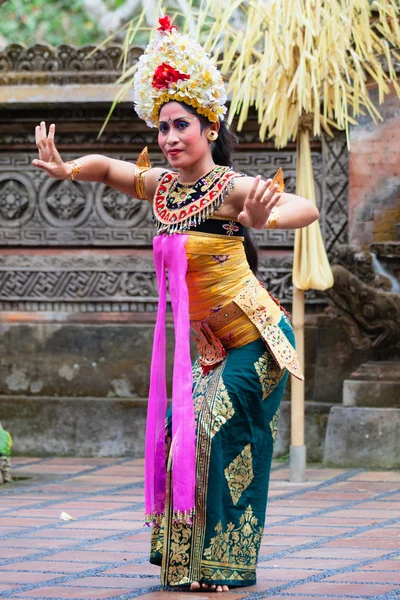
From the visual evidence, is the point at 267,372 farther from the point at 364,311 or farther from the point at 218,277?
the point at 364,311

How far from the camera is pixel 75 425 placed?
863 centimetres

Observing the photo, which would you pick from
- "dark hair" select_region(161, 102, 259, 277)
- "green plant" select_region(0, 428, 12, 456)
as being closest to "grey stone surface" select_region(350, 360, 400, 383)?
"green plant" select_region(0, 428, 12, 456)

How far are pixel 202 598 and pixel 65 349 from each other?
15.5 ft

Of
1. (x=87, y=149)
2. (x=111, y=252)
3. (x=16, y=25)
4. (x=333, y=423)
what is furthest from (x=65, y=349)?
(x=16, y=25)

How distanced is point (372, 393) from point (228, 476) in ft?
11.8

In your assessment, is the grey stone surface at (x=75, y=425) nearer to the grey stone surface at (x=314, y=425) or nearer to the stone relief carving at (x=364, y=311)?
the grey stone surface at (x=314, y=425)

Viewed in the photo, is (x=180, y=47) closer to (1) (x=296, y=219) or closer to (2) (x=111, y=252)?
(1) (x=296, y=219)

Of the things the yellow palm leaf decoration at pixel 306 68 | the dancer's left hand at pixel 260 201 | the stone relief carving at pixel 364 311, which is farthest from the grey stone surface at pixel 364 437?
the dancer's left hand at pixel 260 201

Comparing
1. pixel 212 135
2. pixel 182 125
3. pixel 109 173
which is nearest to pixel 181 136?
pixel 182 125

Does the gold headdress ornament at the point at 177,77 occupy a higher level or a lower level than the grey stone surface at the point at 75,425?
higher

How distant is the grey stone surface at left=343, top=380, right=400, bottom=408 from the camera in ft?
25.7

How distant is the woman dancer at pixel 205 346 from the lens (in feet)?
14.2

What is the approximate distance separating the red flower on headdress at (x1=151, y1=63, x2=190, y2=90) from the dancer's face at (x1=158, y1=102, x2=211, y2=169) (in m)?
0.08

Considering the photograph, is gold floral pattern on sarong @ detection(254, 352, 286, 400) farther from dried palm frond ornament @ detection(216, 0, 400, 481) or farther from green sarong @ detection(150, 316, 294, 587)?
dried palm frond ornament @ detection(216, 0, 400, 481)
